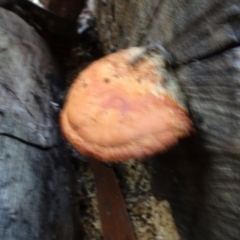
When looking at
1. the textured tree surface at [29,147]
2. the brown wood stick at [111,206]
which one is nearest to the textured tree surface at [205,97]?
the brown wood stick at [111,206]

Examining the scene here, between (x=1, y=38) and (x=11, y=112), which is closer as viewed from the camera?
(x=11, y=112)

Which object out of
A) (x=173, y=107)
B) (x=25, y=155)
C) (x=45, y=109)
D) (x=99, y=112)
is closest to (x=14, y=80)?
(x=45, y=109)

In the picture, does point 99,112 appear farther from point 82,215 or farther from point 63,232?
point 82,215

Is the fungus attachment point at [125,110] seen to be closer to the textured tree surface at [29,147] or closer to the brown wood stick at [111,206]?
the textured tree surface at [29,147]

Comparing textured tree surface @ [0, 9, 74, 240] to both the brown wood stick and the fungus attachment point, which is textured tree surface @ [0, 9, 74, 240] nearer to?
the brown wood stick

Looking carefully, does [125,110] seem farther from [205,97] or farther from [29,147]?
[29,147]

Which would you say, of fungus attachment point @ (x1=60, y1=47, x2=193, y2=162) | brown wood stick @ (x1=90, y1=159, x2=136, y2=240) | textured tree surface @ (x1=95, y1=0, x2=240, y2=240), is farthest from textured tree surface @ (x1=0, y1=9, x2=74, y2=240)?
textured tree surface @ (x1=95, y1=0, x2=240, y2=240)
